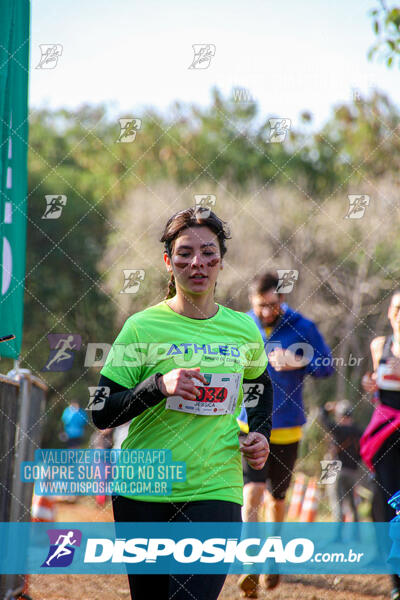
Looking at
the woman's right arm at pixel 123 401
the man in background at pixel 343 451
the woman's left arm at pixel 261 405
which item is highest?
the man in background at pixel 343 451

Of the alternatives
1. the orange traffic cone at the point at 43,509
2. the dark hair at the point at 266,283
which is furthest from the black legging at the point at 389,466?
the orange traffic cone at the point at 43,509

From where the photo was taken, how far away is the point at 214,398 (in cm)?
312

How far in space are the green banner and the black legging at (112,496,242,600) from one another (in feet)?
5.64

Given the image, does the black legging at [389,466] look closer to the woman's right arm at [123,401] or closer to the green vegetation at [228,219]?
the woman's right arm at [123,401]

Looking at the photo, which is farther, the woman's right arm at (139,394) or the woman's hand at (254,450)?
the woman's hand at (254,450)

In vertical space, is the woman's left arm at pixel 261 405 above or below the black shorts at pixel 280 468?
below

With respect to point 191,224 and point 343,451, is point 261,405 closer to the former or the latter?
point 191,224

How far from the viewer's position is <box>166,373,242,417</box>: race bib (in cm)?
309

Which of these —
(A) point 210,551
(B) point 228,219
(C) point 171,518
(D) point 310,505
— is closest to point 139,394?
(C) point 171,518

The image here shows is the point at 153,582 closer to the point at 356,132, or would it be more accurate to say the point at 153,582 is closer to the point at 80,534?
the point at 80,534

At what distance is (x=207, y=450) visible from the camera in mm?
3035

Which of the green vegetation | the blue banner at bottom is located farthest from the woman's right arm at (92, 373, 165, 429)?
the green vegetation

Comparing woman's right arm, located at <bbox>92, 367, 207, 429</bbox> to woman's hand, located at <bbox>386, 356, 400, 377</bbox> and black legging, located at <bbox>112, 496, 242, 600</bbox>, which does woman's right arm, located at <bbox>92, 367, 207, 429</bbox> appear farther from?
woman's hand, located at <bbox>386, 356, 400, 377</bbox>

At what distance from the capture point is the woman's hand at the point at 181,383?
2.88 metres
